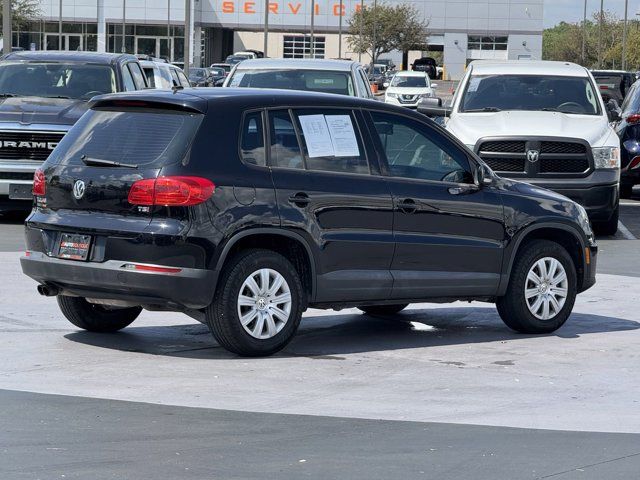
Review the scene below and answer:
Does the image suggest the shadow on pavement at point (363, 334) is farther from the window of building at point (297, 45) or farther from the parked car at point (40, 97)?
the window of building at point (297, 45)

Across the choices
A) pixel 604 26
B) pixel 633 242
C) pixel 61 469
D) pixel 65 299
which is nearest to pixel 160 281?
pixel 65 299

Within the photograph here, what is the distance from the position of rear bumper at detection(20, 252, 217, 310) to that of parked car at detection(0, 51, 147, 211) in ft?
28.0

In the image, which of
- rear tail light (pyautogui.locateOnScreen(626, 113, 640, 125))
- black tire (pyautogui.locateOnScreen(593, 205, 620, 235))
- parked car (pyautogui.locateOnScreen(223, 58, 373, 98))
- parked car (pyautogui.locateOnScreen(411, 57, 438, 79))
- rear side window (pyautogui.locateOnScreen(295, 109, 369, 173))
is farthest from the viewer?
parked car (pyautogui.locateOnScreen(411, 57, 438, 79))

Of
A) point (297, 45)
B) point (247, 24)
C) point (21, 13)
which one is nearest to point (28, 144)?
point (21, 13)

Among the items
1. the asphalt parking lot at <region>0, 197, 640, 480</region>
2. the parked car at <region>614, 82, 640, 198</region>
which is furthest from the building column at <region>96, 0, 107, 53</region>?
the asphalt parking lot at <region>0, 197, 640, 480</region>

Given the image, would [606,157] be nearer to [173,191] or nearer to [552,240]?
[552,240]

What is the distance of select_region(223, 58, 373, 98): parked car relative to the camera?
61.5 ft

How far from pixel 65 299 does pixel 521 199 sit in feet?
11.0

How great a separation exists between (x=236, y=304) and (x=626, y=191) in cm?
1617

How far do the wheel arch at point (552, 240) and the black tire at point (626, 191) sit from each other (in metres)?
13.0

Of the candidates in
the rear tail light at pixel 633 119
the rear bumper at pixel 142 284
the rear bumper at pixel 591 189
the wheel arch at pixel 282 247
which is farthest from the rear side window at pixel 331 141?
the rear tail light at pixel 633 119

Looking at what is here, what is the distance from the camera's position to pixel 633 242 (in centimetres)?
1738

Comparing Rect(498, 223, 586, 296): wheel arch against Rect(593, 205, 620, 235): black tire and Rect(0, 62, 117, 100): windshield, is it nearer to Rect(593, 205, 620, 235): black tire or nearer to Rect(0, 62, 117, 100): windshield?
Rect(593, 205, 620, 235): black tire

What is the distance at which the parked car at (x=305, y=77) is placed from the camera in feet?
61.5
